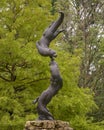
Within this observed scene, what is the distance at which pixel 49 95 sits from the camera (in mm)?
8695

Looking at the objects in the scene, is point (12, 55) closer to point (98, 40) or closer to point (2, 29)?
point (2, 29)

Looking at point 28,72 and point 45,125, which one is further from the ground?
point 45,125

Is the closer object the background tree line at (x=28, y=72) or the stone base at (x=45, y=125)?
the stone base at (x=45, y=125)

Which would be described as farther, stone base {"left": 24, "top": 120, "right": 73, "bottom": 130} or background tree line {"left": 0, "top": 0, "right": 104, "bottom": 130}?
background tree line {"left": 0, "top": 0, "right": 104, "bottom": 130}

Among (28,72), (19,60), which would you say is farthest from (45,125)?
(19,60)

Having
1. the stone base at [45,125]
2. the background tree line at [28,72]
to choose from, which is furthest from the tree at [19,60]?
the stone base at [45,125]

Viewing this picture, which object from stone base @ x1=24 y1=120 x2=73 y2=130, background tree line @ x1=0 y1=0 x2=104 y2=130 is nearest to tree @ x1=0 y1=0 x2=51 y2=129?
background tree line @ x1=0 y1=0 x2=104 y2=130

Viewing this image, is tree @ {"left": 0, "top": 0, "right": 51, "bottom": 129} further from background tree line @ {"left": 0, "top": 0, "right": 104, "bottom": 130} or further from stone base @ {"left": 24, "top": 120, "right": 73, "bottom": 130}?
stone base @ {"left": 24, "top": 120, "right": 73, "bottom": 130}

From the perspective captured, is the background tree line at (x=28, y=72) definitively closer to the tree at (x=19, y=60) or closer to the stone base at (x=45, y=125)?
the tree at (x=19, y=60)

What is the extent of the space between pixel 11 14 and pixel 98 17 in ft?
26.0

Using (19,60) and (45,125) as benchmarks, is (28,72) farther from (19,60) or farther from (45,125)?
(45,125)

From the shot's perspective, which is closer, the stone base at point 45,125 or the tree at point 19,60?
the stone base at point 45,125

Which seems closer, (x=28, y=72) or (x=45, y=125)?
(x=45, y=125)

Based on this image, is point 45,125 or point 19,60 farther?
point 19,60
